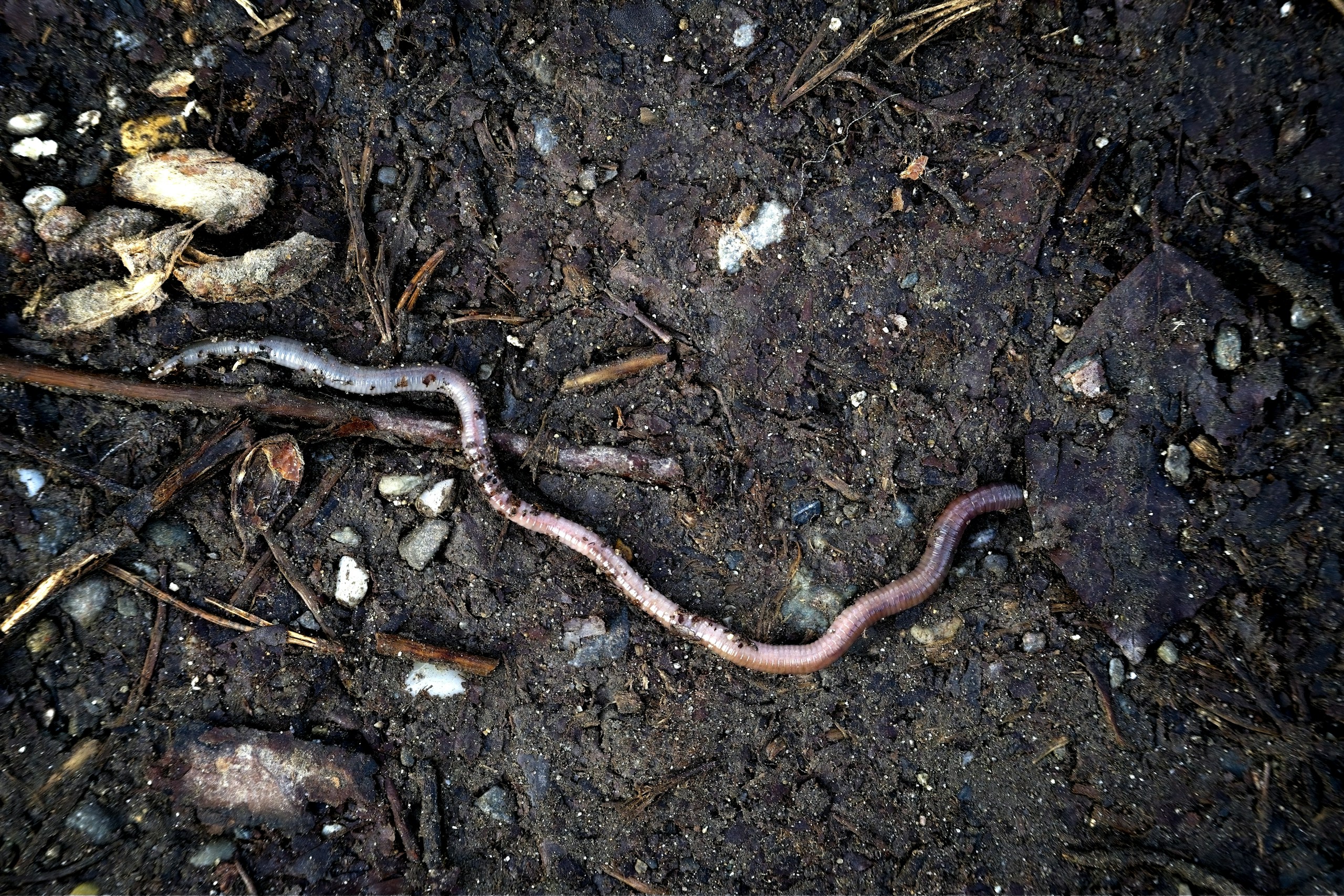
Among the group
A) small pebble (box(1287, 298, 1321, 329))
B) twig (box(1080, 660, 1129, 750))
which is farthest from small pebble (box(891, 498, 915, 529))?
small pebble (box(1287, 298, 1321, 329))

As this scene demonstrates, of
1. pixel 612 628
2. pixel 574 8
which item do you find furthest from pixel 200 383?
pixel 574 8

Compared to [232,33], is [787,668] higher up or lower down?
lower down

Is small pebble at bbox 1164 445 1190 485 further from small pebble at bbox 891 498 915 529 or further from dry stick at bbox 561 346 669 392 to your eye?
dry stick at bbox 561 346 669 392

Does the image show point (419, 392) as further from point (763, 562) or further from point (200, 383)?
point (763, 562)

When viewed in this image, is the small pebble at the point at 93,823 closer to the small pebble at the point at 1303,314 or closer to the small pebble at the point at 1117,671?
the small pebble at the point at 1117,671

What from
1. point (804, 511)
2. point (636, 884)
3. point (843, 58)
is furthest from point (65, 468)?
point (843, 58)

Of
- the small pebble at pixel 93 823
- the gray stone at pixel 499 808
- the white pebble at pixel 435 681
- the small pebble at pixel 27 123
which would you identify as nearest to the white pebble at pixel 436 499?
the white pebble at pixel 435 681

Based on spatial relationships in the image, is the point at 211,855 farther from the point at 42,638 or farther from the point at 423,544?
the point at 423,544
